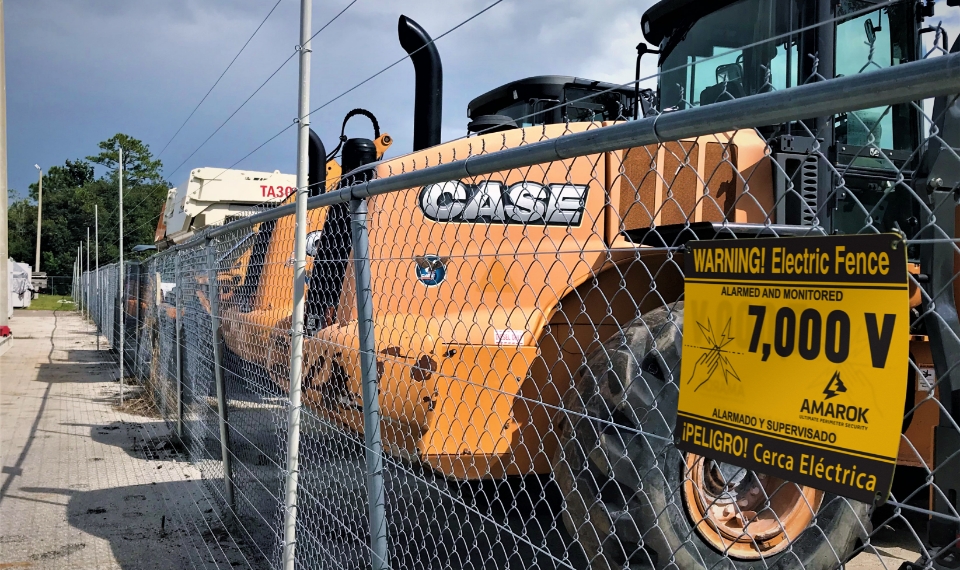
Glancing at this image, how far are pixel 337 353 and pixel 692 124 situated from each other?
259 centimetres

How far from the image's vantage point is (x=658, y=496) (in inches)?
106

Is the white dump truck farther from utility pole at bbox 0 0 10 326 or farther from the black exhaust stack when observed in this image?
the black exhaust stack

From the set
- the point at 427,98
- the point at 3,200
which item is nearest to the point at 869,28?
the point at 427,98

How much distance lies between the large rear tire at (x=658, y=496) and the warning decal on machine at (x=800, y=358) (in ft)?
3.52

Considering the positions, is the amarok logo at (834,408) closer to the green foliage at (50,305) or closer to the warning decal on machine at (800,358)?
the warning decal on machine at (800,358)

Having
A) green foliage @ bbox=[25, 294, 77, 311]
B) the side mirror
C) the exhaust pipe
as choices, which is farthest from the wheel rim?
green foliage @ bbox=[25, 294, 77, 311]

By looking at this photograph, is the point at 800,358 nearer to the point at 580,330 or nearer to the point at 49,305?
the point at 580,330

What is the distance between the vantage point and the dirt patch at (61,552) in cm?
480

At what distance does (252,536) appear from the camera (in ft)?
15.7

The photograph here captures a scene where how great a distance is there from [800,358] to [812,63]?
2804 mm

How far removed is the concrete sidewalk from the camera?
4859 millimetres

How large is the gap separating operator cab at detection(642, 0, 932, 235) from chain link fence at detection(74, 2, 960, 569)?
0.02 m

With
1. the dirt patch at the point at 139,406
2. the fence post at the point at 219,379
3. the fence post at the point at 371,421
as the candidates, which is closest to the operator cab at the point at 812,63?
the fence post at the point at 371,421

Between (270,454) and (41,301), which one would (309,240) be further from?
(41,301)
